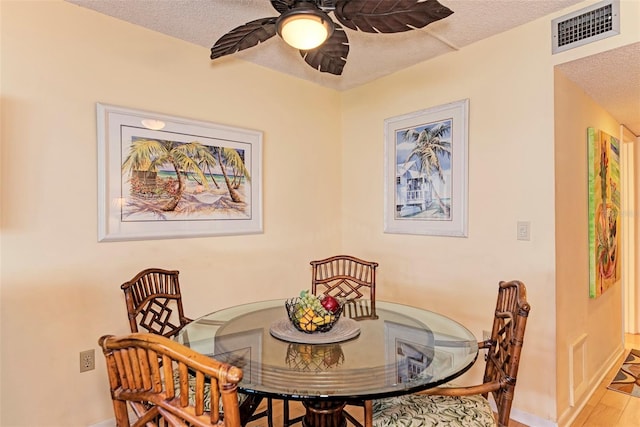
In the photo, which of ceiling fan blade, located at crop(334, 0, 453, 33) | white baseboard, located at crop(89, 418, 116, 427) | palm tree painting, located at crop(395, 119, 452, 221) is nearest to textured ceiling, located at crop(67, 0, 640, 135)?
palm tree painting, located at crop(395, 119, 452, 221)

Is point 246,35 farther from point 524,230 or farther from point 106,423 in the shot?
point 106,423

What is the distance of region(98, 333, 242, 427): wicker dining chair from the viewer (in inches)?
34.9

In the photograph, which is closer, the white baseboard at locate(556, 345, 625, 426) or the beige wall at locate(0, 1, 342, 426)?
the beige wall at locate(0, 1, 342, 426)

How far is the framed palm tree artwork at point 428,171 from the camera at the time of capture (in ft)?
9.12

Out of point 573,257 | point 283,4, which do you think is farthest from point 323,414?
point 573,257

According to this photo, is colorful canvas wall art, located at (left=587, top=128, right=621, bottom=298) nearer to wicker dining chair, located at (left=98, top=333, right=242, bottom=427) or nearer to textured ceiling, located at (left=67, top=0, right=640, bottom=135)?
textured ceiling, located at (left=67, top=0, right=640, bottom=135)

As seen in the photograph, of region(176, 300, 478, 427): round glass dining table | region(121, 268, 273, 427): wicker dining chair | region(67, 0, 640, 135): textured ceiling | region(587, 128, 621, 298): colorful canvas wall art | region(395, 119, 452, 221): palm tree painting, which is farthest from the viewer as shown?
region(395, 119, 452, 221): palm tree painting

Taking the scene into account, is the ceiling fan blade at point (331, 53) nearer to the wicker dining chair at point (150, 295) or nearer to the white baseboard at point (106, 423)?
the wicker dining chair at point (150, 295)

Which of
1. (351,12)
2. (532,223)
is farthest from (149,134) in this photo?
(532,223)

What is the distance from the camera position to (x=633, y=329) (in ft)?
13.6

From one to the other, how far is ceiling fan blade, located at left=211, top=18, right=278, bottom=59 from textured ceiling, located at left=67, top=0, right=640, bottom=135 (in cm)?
59

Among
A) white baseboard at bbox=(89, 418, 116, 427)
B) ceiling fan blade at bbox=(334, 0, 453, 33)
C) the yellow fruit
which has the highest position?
ceiling fan blade at bbox=(334, 0, 453, 33)

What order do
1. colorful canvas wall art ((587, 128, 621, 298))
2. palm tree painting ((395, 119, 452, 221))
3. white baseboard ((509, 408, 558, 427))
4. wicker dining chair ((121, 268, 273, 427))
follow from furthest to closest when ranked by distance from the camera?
palm tree painting ((395, 119, 452, 221))
colorful canvas wall art ((587, 128, 621, 298))
white baseboard ((509, 408, 558, 427))
wicker dining chair ((121, 268, 273, 427))

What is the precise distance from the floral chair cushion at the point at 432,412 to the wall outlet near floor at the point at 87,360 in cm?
168
